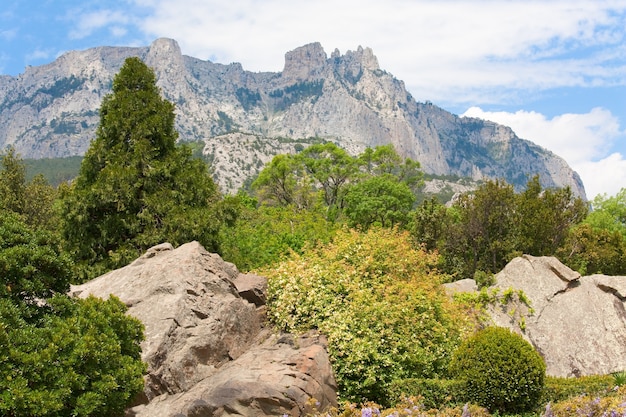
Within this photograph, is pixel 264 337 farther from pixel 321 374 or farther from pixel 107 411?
pixel 107 411

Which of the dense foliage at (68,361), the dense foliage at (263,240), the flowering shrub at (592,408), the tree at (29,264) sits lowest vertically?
the flowering shrub at (592,408)

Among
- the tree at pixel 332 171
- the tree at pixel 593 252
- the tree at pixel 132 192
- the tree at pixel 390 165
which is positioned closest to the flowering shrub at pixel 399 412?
the tree at pixel 132 192

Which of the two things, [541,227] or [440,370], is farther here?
[541,227]

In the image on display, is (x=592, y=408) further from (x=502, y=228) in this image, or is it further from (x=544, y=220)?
(x=544, y=220)

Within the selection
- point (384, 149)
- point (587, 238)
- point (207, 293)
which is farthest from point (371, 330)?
point (384, 149)

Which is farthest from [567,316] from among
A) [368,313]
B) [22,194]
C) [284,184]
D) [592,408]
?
[284,184]

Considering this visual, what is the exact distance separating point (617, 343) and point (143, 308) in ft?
48.3

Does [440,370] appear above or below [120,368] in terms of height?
below

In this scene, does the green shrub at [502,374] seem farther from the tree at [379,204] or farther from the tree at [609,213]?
the tree at [609,213]

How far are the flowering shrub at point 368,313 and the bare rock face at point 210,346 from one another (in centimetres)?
45

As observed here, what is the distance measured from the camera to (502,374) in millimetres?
10562

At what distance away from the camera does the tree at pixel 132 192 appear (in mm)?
16688

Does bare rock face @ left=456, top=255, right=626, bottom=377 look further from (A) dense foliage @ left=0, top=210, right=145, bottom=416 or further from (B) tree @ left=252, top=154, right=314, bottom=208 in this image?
(B) tree @ left=252, top=154, right=314, bottom=208

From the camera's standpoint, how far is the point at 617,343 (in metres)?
17.4
